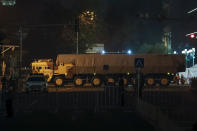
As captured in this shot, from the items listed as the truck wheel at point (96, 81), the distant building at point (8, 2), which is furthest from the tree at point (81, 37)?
the truck wheel at point (96, 81)

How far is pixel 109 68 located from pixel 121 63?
165cm

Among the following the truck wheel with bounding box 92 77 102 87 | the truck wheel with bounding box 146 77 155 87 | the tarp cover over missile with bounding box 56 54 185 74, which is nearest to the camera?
the truck wheel with bounding box 92 77 102 87

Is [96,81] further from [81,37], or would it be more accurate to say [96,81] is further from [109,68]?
[81,37]

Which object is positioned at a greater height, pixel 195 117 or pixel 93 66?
pixel 93 66

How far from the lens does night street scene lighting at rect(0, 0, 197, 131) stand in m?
18.7

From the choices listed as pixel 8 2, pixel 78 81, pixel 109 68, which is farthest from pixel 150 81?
pixel 8 2

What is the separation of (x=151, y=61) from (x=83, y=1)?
3453 cm

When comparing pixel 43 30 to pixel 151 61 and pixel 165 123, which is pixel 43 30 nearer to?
pixel 151 61

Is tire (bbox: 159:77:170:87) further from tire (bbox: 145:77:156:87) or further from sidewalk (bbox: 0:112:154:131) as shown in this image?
sidewalk (bbox: 0:112:154:131)

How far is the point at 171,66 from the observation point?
53250 mm

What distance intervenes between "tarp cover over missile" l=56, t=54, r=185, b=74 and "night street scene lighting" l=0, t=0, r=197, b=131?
126 millimetres

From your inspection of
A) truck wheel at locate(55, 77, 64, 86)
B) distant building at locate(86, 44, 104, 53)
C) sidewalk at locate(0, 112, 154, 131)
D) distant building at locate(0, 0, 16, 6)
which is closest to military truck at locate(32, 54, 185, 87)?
truck wheel at locate(55, 77, 64, 86)

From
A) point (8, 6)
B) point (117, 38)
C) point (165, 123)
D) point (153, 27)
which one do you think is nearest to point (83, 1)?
point (8, 6)

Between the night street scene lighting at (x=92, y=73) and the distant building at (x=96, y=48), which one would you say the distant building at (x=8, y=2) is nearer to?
the night street scene lighting at (x=92, y=73)
